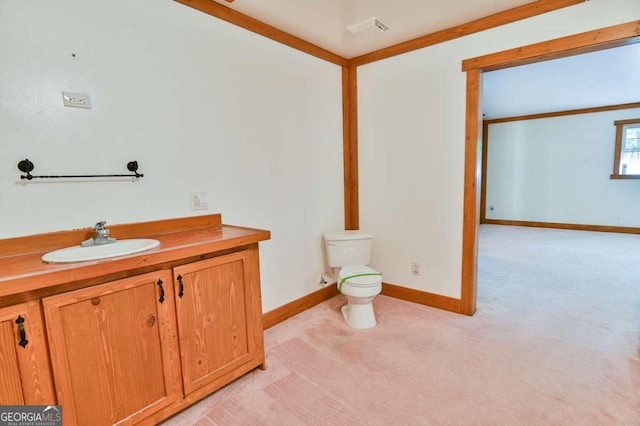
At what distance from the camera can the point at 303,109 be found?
2.83 meters

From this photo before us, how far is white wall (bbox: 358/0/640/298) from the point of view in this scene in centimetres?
262

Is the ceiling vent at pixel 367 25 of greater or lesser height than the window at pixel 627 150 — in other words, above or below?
above

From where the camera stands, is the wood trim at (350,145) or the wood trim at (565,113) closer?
the wood trim at (350,145)

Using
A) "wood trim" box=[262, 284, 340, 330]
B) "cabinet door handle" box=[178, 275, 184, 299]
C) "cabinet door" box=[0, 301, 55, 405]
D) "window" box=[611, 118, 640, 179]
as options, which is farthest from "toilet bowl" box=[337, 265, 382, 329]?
"window" box=[611, 118, 640, 179]

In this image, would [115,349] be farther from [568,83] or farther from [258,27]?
[568,83]

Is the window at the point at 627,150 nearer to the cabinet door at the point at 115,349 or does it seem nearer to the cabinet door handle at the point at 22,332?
the cabinet door at the point at 115,349

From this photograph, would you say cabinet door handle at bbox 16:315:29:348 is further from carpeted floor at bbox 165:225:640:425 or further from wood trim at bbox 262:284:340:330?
wood trim at bbox 262:284:340:330

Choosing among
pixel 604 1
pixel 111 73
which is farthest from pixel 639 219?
pixel 111 73

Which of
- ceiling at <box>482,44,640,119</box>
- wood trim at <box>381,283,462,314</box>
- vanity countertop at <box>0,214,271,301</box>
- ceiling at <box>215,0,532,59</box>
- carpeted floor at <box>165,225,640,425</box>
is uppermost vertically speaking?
ceiling at <box>215,0,532,59</box>

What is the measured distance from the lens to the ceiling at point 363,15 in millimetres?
2172

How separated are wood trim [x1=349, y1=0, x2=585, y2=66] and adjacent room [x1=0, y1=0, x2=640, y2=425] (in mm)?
18

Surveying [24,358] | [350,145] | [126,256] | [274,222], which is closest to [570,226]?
[350,145]

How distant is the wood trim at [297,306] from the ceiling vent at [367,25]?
2.29 m

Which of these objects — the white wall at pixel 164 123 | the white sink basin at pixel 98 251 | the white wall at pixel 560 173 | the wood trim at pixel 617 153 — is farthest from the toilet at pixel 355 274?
the wood trim at pixel 617 153
